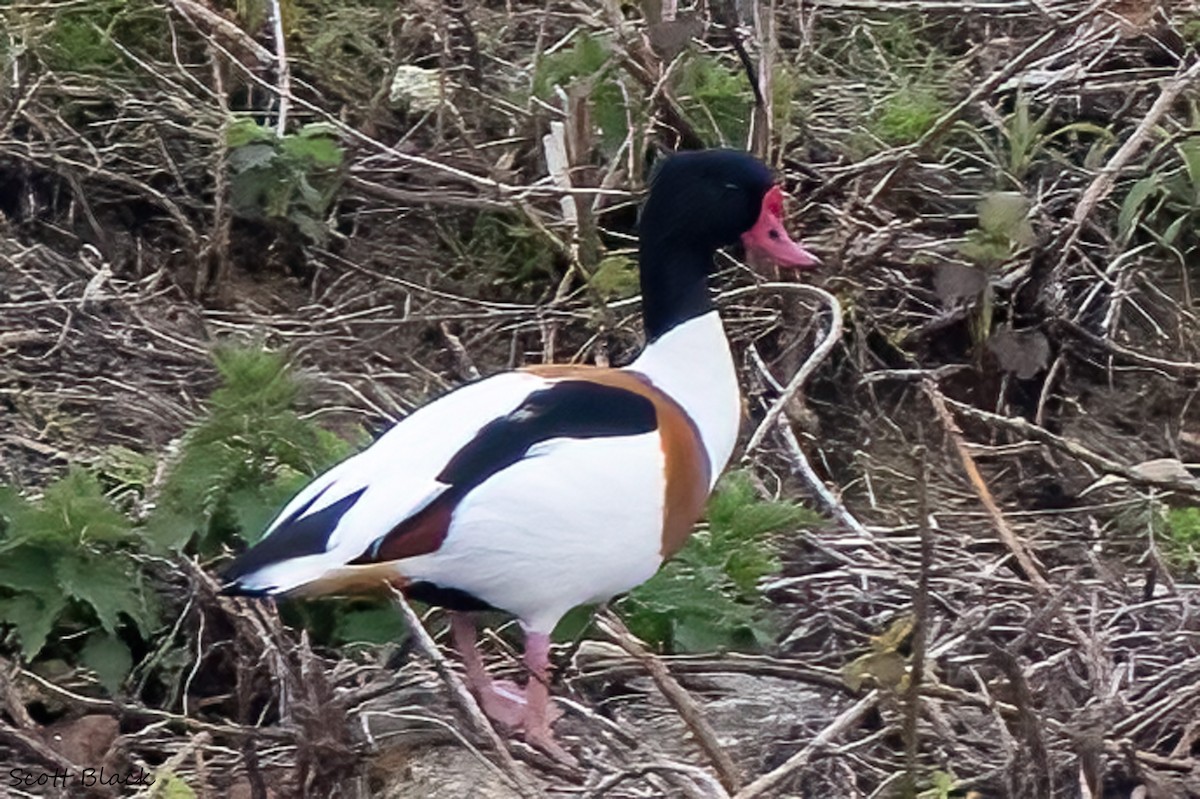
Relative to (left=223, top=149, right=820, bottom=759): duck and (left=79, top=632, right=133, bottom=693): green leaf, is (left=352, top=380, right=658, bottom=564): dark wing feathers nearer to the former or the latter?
(left=223, top=149, right=820, bottom=759): duck

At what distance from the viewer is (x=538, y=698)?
2826mm

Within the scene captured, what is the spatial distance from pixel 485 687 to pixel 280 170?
1.88 m

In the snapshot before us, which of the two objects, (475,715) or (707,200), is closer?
(475,715)

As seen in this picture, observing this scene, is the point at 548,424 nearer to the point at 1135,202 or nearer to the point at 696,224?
the point at 696,224

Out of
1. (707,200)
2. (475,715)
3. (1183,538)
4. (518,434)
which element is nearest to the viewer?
(475,715)

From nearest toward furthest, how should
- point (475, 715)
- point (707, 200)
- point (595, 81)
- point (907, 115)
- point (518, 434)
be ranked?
point (475, 715)
point (518, 434)
point (707, 200)
point (595, 81)
point (907, 115)

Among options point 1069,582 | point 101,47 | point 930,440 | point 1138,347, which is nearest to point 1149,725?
point 1069,582

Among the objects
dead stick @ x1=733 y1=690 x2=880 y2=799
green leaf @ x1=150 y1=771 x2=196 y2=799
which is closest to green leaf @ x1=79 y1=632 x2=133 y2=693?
green leaf @ x1=150 y1=771 x2=196 y2=799

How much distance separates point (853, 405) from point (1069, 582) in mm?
1210

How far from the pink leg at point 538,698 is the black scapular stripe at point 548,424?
0.27m

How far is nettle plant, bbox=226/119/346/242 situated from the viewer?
4418mm

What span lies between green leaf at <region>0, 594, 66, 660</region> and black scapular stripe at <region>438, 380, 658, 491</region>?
2.52 feet

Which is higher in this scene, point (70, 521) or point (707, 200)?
point (707, 200)

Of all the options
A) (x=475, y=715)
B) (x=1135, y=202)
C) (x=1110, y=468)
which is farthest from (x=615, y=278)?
(x=475, y=715)
